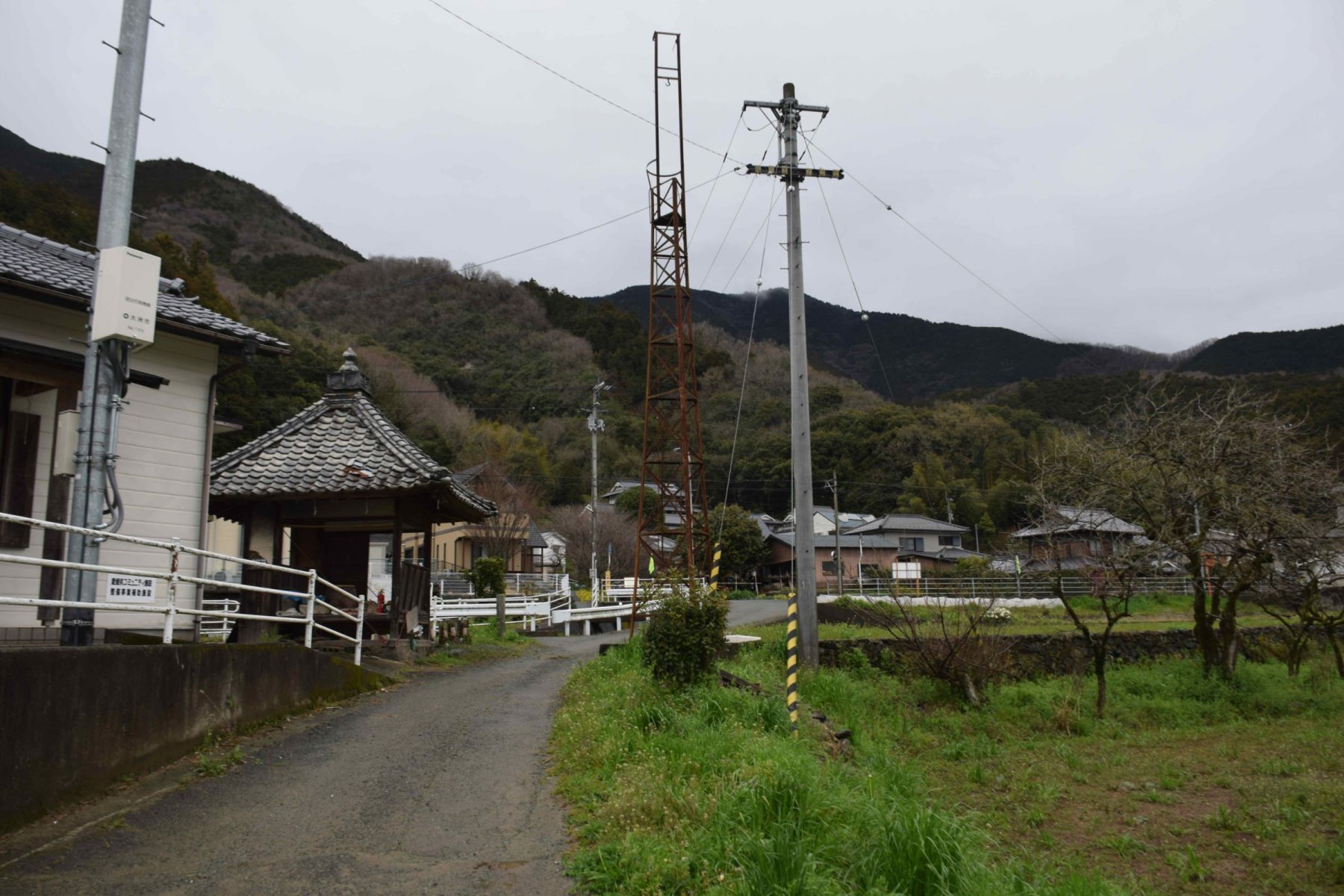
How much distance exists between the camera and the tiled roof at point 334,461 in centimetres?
1372

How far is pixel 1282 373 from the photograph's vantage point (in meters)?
66.8

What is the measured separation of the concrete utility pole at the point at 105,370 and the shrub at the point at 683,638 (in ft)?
17.4

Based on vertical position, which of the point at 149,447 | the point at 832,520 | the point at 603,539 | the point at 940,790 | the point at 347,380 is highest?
the point at 832,520

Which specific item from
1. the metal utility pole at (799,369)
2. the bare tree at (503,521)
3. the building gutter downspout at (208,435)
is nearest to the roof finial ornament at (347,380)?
the building gutter downspout at (208,435)

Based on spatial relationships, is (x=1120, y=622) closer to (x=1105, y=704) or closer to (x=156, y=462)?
(x=1105, y=704)

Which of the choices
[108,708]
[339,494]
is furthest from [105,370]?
[339,494]

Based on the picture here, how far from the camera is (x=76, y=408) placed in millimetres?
9797

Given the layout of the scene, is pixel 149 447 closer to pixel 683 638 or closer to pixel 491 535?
pixel 683 638

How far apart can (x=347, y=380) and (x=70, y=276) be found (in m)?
6.14

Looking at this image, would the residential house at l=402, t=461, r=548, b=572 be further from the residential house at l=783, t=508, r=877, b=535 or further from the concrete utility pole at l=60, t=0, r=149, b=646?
the concrete utility pole at l=60, t=0, r=149, b=646

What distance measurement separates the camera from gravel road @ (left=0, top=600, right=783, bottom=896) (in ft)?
16.4

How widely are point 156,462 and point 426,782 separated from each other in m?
6.29

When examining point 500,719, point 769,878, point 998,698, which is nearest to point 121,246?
point 500,719

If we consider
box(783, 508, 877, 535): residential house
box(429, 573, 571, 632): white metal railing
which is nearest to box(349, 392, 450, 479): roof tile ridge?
box(429, 573, 571, 632): white metal railing
